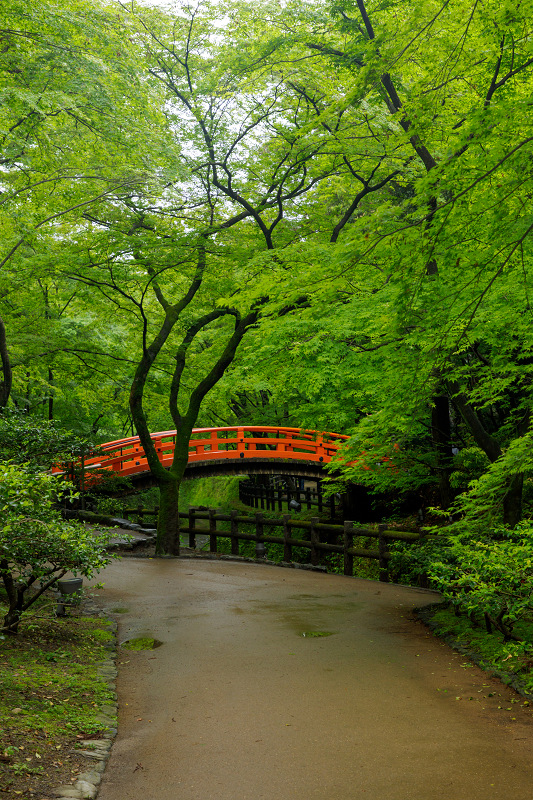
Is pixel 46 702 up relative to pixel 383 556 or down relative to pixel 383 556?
down

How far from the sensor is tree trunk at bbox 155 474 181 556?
1347 cm

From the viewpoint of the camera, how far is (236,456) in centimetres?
1864

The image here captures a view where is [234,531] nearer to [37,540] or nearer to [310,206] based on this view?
[310,206]

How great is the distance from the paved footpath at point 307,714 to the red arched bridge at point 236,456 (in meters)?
9.47

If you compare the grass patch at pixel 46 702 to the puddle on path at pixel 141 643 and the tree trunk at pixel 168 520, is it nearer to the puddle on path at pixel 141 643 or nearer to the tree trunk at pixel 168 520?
the puddle on path at pixel 141 643

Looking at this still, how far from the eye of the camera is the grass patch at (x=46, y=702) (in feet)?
11.4

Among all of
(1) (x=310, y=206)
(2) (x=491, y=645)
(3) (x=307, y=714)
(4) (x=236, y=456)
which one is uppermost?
(1) (x=310, y=206)

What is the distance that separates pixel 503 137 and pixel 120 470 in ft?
48.0

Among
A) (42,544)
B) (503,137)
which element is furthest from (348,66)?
(42,544)

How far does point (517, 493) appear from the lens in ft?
24.9

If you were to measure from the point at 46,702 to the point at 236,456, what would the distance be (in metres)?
14.2

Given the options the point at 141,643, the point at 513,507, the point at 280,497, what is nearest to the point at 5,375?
the point at 141,643

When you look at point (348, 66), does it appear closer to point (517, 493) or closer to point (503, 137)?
point (503, 137)

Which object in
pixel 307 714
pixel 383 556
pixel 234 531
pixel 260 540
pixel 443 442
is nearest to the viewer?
pixel 307 714
